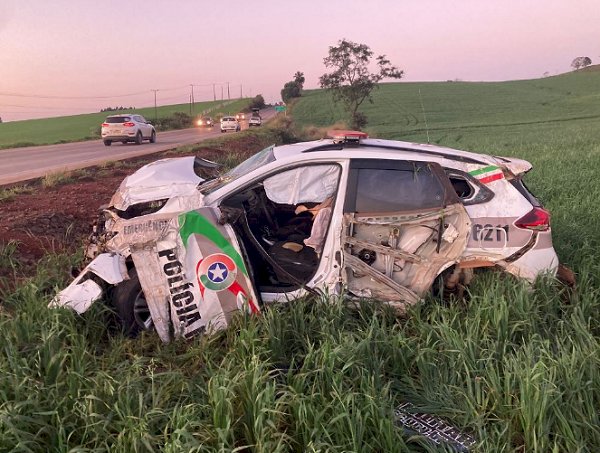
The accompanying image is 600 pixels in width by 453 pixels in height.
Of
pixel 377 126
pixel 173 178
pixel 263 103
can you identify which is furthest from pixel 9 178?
pixel 263 103

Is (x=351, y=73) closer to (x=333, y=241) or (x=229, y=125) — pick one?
(x=229, y=125)

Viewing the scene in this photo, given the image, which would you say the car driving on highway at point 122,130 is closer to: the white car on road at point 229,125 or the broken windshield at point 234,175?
the white car on road at point 229,125

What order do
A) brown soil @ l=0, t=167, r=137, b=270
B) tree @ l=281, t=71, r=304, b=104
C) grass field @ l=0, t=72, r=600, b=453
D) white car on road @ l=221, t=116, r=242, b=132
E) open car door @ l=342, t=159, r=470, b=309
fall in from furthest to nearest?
tree @ l=281, t=71, r=304, b=104 < white car on road @ l=221, t=116, r=242, b=132 < brown soil @ l=0, t=167, r=137, b=270 < open car door @ l=342, t=159, r=470, b=309 < grass field @ l=0, t=72, r=600, b=453

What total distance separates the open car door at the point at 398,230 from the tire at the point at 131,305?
61.8 inches

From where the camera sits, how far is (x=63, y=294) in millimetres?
3518

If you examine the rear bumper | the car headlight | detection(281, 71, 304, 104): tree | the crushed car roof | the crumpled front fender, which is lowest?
the crumpled front fender

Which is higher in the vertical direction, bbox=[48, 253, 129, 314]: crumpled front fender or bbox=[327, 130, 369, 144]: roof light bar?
bbox=[327, 130, 369, 144]: roof light bar

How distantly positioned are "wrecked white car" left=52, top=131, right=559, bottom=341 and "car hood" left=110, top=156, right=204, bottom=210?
0.46m

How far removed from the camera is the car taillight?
Answer: 3672mm

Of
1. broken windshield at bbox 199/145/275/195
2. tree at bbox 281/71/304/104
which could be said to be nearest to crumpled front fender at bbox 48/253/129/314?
broken windshield at bbox 199/145/275/195

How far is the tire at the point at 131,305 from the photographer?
Result: 12.0 ft

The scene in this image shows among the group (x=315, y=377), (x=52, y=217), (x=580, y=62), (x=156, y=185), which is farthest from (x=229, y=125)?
(x=580, y=62)

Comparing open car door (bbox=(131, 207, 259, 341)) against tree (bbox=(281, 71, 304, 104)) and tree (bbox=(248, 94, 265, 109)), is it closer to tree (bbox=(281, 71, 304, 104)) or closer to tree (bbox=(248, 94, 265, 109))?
tree (bbox=(281, 71, 304, 104))

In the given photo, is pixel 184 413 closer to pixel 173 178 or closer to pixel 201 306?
pixel 201 306
